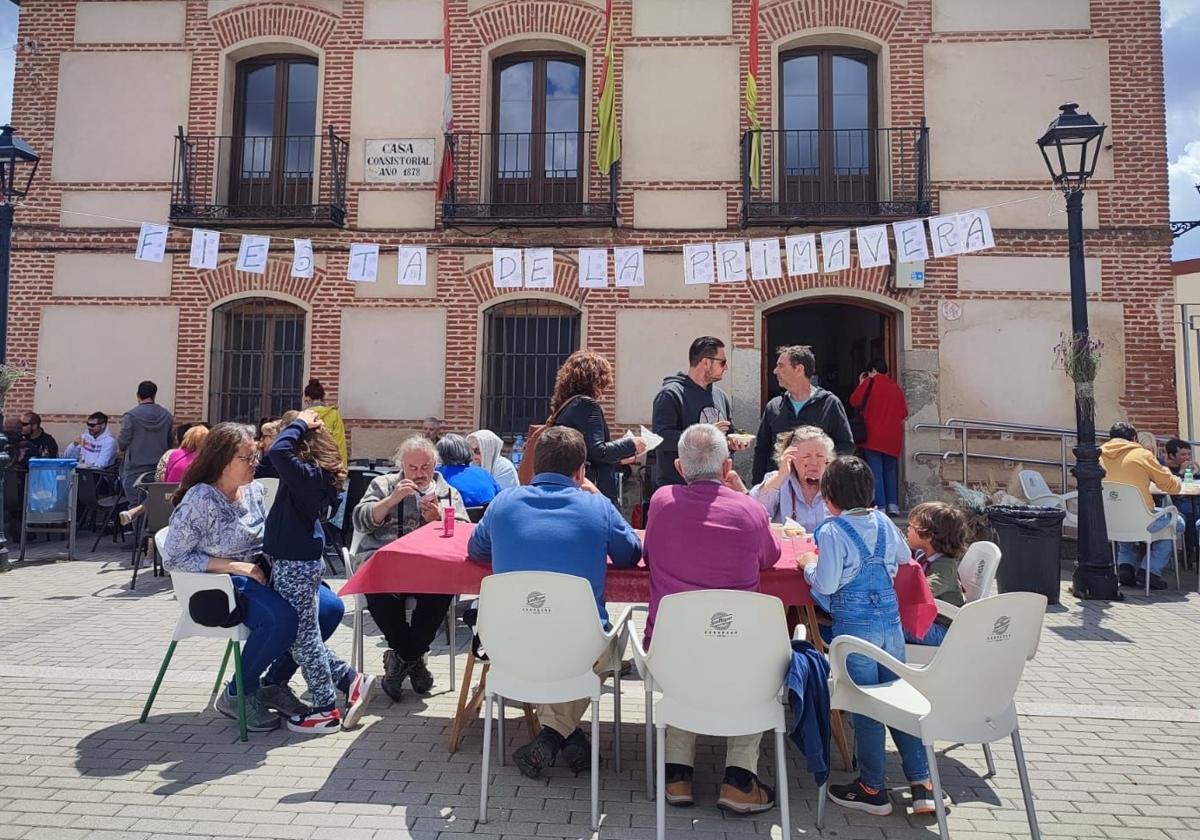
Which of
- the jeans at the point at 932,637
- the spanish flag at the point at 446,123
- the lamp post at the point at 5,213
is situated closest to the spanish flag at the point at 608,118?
the spanish flag at the point at 446,123

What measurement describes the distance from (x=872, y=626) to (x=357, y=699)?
100 inches

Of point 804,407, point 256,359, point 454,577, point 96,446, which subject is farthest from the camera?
point 256,359

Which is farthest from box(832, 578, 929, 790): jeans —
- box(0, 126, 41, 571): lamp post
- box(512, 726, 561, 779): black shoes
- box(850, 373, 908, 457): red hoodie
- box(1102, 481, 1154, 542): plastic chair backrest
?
box(0, 126, 41, 571): lamp post

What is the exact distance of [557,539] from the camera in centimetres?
315

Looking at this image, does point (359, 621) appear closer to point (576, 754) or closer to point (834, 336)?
point (576, 754)

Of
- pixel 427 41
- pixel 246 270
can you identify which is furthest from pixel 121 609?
pixel 427 41

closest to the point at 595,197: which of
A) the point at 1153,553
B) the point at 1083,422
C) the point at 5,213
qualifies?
the point at 1083,422

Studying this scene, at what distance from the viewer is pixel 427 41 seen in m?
9.95

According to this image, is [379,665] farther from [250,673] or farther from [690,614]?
[690,614]

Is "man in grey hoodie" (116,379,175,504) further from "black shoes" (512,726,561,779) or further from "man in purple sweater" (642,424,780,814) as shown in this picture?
"man in purple sweater" (642,424,780,814)

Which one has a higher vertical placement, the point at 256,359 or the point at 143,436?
the point at 256,359

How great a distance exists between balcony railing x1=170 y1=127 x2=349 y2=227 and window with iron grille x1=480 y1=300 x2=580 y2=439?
8.05 feet

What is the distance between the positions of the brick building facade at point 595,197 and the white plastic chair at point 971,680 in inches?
265

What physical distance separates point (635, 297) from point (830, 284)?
2.37 meters
